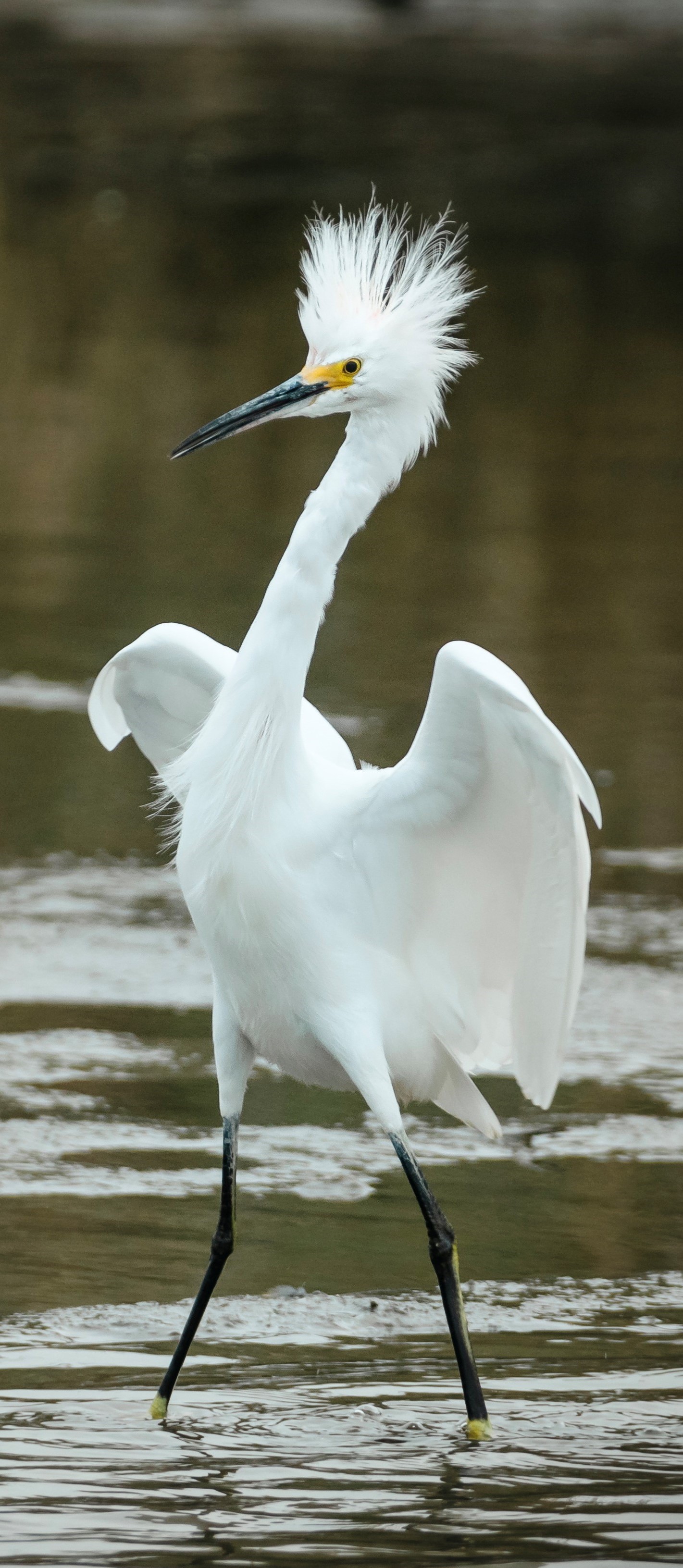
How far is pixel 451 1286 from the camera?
4.11m

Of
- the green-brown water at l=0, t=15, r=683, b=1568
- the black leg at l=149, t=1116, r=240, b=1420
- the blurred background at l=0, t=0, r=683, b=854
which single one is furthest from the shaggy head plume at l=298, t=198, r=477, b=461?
the blurred background at l=0, t=0, r=683, b=854

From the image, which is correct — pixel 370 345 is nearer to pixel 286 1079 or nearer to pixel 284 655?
pixel 284 655

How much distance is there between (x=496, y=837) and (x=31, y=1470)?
1.36 m

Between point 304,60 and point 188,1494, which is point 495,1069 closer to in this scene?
point 188,1494

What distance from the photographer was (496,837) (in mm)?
4035

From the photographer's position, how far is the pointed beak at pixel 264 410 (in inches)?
163

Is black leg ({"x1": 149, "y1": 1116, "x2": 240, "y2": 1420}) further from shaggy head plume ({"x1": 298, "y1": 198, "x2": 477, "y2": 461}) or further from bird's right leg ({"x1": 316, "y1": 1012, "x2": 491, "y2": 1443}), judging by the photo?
shaggy head plume ({"x1": 298, "y1": 198, "x2": 477, "y2": 461})

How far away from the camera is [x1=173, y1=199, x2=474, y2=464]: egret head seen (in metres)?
4.13

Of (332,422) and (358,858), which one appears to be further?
(332,422)

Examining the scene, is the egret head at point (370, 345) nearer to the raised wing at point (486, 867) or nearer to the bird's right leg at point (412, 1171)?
the raised wing at point (486, 867)

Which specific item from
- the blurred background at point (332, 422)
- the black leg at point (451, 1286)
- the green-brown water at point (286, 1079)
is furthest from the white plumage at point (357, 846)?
the blurred background at point (332, 422)

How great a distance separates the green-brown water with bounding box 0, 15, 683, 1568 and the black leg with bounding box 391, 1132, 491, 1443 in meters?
0.06

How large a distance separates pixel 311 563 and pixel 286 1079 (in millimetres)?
2124

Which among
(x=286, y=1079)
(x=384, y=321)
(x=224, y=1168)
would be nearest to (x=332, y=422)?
(x=286, y=1079)
